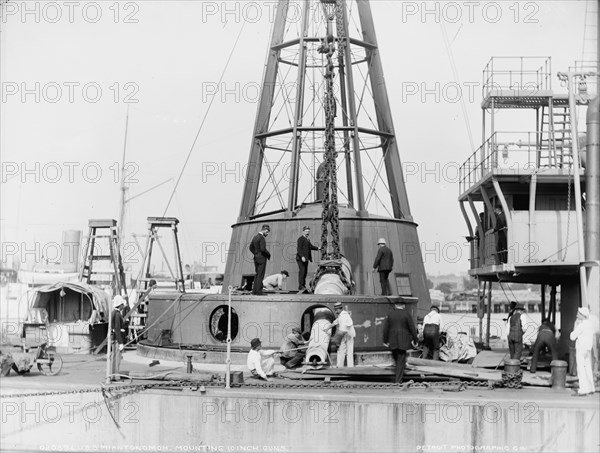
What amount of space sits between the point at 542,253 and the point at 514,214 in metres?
1.23

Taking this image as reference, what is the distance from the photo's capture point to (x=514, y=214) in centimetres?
1898

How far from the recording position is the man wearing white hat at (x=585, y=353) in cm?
1342

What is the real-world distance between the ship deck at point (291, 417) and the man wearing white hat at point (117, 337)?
3.09ft

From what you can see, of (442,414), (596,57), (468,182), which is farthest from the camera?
(468,182)

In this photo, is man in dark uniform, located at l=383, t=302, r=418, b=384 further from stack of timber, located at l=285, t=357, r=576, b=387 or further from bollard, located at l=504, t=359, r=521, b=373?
bollard, located at l=504, t=359, r=521, b=373

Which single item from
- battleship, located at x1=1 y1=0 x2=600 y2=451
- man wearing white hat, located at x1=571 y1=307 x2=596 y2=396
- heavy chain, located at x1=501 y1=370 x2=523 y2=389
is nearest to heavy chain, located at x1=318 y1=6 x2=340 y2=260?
battleship, located at x1=1 y1=0 x2=600 y2=451

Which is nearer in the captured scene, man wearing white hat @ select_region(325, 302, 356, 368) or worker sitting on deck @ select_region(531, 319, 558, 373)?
man wearing white hat @ select_region(325, 302, 356, 368)

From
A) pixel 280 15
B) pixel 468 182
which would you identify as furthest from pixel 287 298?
pixel 280 15

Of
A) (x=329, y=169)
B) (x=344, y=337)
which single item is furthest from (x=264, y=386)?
(x=329, y=169)

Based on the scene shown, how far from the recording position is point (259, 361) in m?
14.8

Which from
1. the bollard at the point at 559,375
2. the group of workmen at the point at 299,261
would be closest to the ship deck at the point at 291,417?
the bollard at the point at 559,375

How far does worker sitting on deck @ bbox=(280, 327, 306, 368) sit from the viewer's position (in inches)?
637

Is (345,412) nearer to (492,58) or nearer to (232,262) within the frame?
(232,262)

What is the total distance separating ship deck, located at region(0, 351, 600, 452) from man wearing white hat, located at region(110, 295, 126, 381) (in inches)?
37.1
